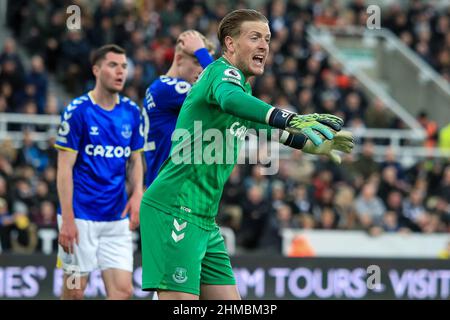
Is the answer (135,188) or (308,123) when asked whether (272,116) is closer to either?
(308,123)

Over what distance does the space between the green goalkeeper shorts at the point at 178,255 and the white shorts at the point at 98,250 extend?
2.55 m

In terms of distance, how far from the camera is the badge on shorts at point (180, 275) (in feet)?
20.0

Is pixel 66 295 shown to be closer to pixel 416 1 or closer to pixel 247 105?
pixel 247 105

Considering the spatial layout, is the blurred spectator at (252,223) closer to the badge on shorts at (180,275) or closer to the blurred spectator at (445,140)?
the blurred spectator at (445,140)

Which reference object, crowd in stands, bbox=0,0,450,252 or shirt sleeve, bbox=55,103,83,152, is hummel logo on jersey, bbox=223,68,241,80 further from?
crowd in stands, bbox=0,0,450,252

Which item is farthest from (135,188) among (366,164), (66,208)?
(366,164)

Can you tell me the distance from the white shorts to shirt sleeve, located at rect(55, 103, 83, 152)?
0.63 meters

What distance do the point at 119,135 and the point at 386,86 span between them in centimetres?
1647

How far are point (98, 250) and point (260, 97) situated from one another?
10.3m

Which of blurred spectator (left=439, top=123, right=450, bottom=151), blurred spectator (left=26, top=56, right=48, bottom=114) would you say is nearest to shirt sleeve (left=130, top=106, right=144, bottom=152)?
blurred spectator (left=26, top=56, right=48, bottom=114)

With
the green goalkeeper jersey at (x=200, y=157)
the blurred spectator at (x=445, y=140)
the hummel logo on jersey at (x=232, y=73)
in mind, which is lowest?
the green goalkeeper jersey at (x=200, y=157)

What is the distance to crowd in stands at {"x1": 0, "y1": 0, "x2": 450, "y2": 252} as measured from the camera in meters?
15.9

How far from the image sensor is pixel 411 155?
19734mm

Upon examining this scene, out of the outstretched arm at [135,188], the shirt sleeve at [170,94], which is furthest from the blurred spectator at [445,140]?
the shirt sleeve at [170,94]
